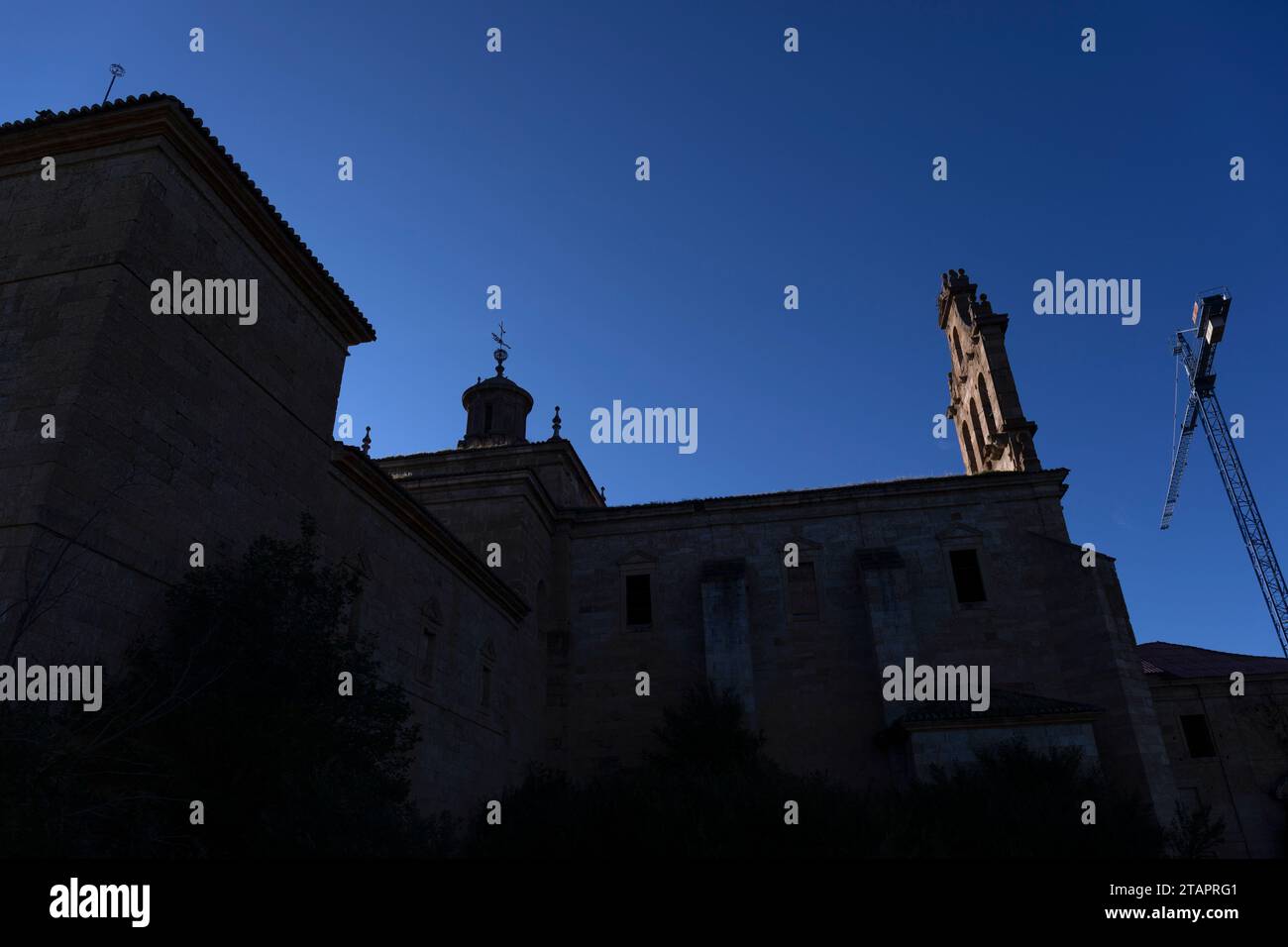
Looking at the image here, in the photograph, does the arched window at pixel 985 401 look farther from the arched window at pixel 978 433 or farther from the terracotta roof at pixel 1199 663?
the terracotta roof at pixel 1199 663

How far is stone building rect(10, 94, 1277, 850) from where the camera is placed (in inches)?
316

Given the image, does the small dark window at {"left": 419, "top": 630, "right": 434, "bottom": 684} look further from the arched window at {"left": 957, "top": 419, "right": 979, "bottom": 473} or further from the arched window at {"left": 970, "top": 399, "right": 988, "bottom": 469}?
the arched window at {"left": 957, "top": 419, "right": 979, "bottom": 473}

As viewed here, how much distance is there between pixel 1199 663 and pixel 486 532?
24.9m

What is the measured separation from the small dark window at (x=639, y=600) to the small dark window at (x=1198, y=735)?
17431 mm

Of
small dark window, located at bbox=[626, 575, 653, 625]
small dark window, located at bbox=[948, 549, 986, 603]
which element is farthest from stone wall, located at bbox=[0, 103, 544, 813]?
small dark window, located at bbox=[948, 549, 986, 603]

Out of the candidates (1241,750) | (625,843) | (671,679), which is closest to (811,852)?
(625,843)

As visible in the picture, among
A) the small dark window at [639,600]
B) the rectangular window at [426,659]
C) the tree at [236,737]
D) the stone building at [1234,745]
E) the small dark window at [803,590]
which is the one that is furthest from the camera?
the stone building at [1234,745]

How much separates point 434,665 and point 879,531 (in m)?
13.7

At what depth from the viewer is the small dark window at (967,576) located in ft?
70.8

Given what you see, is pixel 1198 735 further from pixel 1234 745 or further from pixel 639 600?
pixel 639 600

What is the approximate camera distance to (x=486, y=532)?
20.5 meters

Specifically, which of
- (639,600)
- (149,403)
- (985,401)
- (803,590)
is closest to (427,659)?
(149,403)

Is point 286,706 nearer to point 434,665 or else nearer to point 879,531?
point 434,665

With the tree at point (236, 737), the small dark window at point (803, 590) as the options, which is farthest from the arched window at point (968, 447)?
the tree at point (236, 737)
